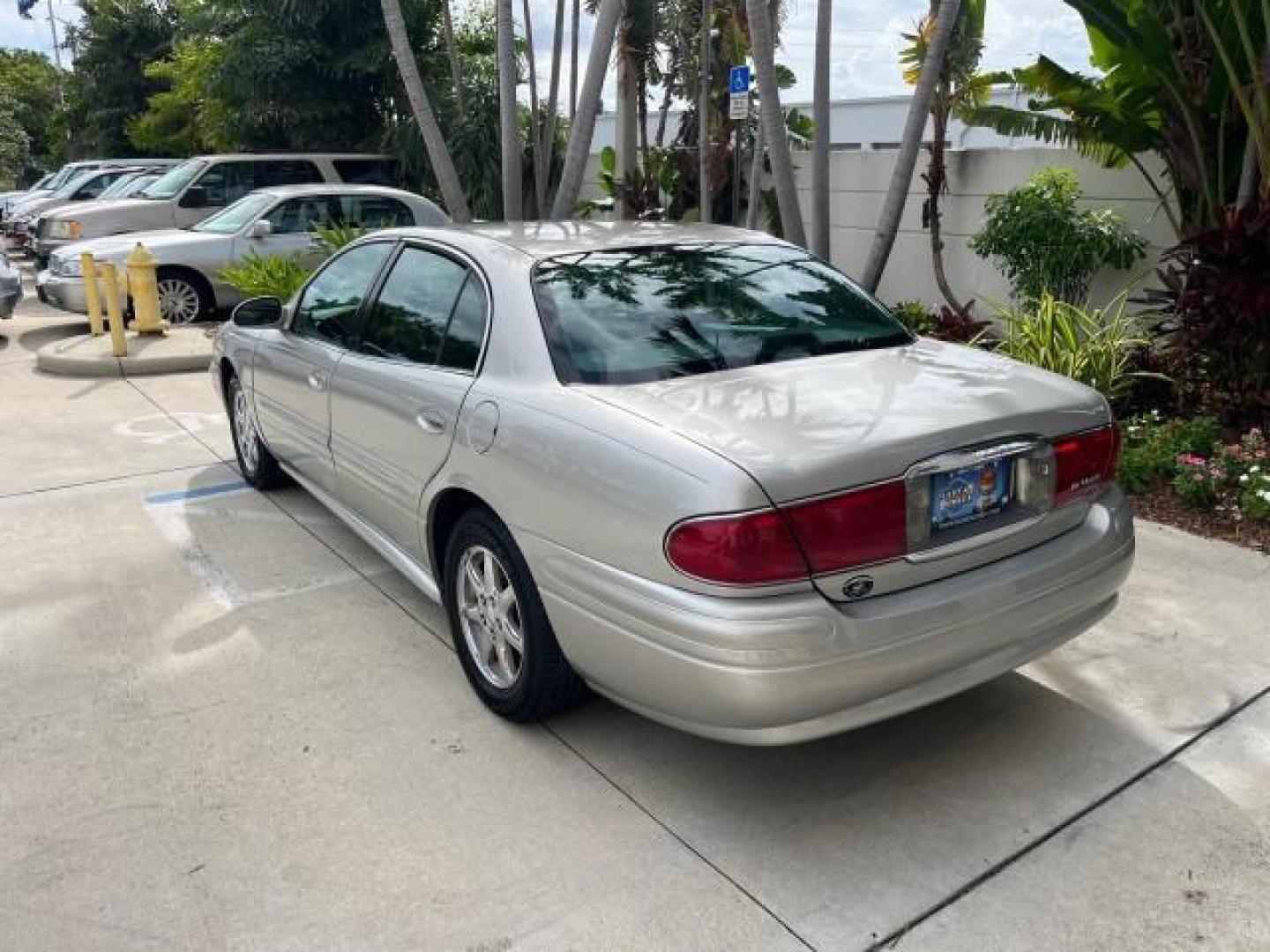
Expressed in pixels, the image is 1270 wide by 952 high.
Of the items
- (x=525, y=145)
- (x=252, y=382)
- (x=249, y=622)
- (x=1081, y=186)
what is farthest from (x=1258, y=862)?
(x=525, y=145)

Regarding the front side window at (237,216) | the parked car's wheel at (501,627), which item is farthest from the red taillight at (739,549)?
the front side window at (237,216)

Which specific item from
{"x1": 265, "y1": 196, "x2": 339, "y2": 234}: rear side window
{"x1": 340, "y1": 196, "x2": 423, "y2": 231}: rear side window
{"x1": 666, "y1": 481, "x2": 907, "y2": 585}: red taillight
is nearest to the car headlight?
{"x1": 265, "y1": 196, "x2": 339, "y2": 234}: rear side window

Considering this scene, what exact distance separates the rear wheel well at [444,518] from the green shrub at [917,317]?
5.42 meters

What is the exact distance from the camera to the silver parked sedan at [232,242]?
11312mm

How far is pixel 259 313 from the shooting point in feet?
17.2

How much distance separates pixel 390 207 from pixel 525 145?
14.2 feet

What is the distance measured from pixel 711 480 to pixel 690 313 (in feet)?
3.52

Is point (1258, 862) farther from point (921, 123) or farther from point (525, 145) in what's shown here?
point (525, 145)

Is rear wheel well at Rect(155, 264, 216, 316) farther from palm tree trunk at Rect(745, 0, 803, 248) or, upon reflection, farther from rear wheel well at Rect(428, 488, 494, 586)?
rear wheel well at Rect(428, 488, 494, 586)

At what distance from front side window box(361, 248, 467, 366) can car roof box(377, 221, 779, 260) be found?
0.14 meters

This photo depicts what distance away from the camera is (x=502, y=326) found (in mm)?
3461

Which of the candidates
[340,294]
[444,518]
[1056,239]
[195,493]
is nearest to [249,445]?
[195,493]

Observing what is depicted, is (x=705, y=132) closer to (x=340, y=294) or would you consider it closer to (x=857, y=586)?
(x=340, y=294)

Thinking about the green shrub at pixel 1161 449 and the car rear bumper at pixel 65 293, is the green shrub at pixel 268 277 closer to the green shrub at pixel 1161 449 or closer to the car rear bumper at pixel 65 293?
the car rear bumper at pixel 65 293
